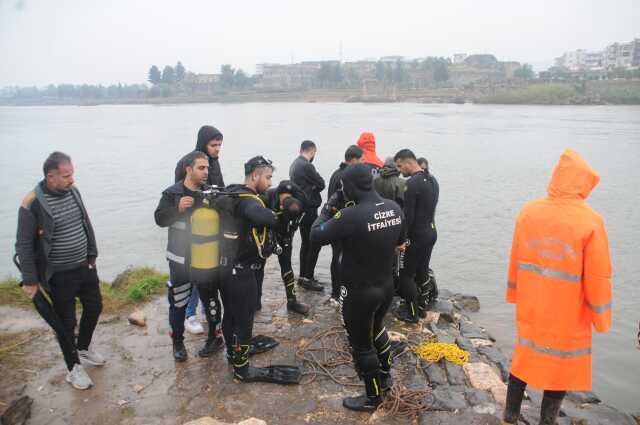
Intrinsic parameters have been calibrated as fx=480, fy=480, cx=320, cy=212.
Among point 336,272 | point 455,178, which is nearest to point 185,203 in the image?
point 336,272

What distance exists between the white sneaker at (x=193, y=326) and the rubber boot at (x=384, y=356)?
2.27 metres

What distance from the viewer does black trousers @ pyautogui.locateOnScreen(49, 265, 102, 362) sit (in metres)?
4.23

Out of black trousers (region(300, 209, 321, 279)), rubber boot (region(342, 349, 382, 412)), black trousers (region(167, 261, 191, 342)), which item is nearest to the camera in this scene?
rubber boot (region(342, 349, 382, 412))

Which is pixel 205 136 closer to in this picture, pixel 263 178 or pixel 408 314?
pixel 263 178

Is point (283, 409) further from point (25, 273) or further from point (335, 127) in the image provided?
point (335, 127)

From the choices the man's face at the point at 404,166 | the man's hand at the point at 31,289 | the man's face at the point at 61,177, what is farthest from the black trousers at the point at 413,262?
the man's hand at the point at 31,289

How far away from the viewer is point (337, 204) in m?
3.95

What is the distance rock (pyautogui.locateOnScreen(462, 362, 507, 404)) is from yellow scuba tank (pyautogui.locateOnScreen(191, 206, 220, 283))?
2650 mm

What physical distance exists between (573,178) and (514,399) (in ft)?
5.64

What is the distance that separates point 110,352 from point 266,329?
1.67 metres

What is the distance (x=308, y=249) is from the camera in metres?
6.62

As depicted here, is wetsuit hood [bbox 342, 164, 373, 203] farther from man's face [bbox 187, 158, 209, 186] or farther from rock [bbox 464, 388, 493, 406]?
rock [bbox 464, 388, 493, 406]

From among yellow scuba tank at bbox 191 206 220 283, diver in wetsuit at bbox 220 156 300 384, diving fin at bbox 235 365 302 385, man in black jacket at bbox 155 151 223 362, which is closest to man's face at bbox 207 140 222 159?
man in black jacket at bbox 155 151 223 362

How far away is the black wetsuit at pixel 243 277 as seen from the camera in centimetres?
407
